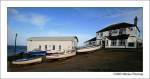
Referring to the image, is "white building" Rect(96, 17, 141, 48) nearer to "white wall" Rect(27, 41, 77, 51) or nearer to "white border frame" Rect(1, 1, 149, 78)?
"white border frame" Rect(1, 1, 149, 78)

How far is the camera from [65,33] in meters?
3.90

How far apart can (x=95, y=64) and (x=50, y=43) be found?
0.62m

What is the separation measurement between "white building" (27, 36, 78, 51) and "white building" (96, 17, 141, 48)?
35 cm

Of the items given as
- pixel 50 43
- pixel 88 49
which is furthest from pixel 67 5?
pixel 88 49

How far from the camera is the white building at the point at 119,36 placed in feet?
12.7

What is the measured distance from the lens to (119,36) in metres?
3.96

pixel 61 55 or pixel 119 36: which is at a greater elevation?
pixel 119 36

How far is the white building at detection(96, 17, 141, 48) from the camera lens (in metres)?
3.88

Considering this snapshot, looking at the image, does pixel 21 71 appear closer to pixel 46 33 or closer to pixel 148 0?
pixel 46 33

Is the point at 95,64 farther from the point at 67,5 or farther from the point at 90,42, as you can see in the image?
the point at 67,5

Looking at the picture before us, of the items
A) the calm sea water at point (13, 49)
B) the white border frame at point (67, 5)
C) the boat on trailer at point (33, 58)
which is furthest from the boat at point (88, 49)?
the calm sea water at point (13, 49)

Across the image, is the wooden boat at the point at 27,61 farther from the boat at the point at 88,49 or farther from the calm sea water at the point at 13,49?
the boat at the point at 88,49

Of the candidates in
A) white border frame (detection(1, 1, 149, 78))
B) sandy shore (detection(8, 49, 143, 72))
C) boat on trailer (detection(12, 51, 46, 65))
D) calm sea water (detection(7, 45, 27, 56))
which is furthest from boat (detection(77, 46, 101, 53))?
calm sea water (detection(7, 45, 27, 56))

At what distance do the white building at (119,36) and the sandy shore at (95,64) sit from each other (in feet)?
0.29
